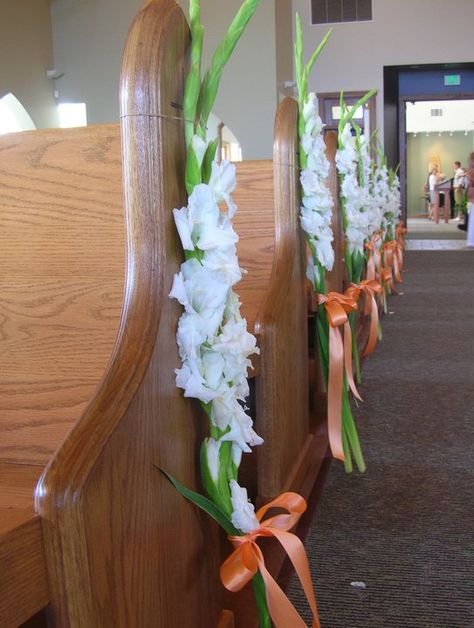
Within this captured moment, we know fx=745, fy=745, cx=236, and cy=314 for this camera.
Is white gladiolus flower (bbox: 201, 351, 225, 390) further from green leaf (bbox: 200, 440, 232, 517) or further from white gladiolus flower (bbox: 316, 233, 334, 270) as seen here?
white gladiolus flower (bbox: 316, 233, 334, 270)

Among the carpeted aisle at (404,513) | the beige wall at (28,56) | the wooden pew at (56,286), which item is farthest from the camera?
the beige wall at (28,56)

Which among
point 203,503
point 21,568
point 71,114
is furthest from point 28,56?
point 21,568

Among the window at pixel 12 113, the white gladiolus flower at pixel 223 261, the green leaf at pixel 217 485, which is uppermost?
the window at pixel 12 113

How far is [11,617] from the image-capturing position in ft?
2.27

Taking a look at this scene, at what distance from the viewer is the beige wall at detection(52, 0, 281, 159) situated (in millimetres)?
9430

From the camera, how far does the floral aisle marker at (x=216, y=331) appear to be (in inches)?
38.7

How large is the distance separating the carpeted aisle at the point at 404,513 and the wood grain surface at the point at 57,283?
0.70 m

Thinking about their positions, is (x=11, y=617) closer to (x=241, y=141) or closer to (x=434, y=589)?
(x=434, y=589)

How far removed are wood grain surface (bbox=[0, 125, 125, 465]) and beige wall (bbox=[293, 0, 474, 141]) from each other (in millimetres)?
11331

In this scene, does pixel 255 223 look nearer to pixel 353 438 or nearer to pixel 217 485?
pixel 353 438

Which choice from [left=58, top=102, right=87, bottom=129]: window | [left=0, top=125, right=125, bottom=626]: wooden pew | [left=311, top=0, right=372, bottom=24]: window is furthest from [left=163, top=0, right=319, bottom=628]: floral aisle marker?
[left=311, top=0, right=372, bottom=24]: window

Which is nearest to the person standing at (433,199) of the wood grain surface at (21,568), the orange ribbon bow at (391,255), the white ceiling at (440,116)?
the white ceiling at (440,116)

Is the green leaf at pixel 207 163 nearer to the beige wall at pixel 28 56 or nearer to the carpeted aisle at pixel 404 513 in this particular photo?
the carpeted aisle at pixel 404 513

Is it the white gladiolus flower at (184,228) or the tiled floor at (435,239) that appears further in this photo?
the tiled floor at (435,239)
